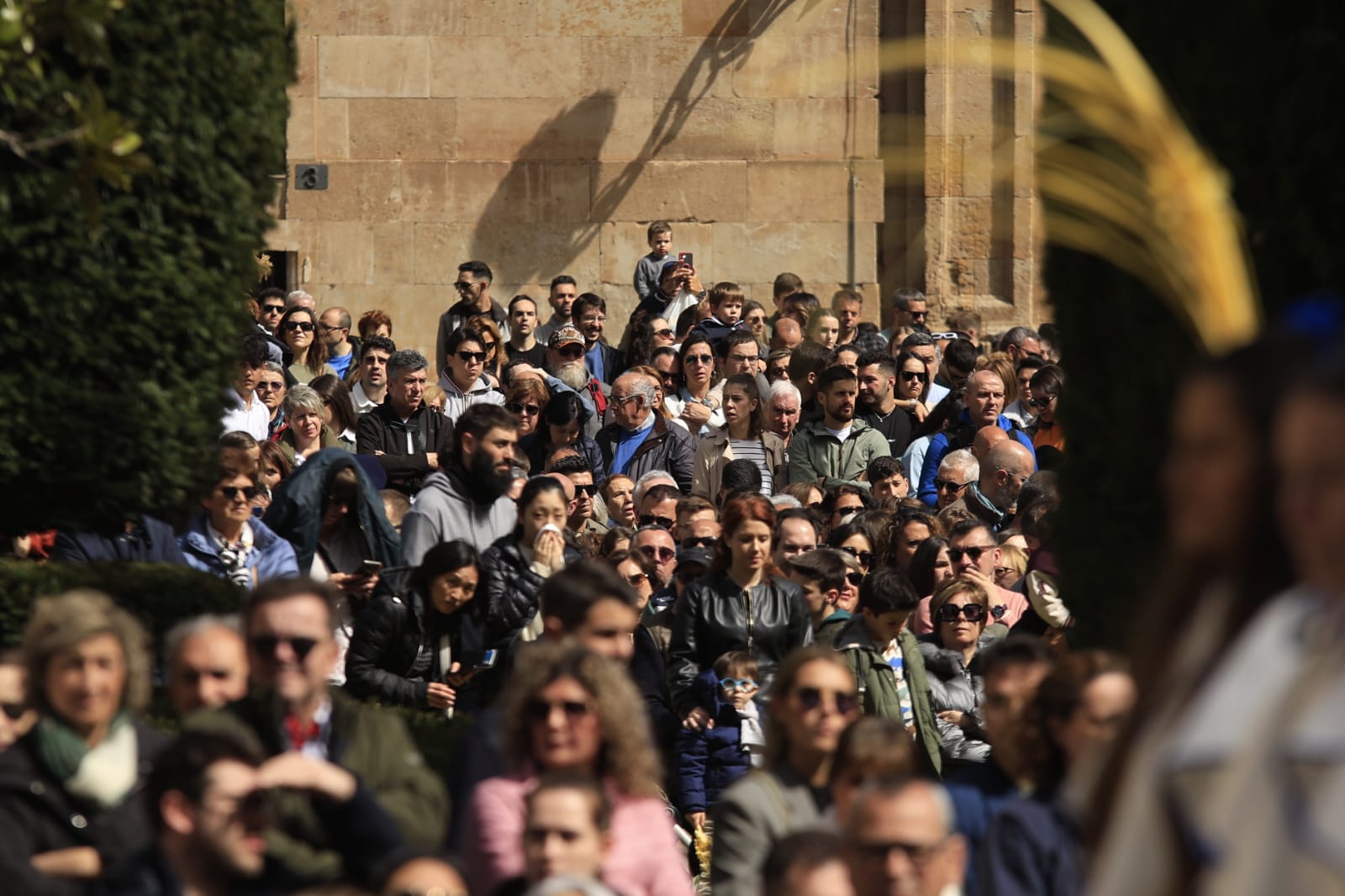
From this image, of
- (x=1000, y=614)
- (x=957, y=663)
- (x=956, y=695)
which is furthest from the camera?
(x=1000, y=614)

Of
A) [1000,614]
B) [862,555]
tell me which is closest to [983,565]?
[1000,614]

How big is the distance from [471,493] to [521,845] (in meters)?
4.45

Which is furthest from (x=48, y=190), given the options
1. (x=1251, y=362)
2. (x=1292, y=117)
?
(x=1251, y=362)

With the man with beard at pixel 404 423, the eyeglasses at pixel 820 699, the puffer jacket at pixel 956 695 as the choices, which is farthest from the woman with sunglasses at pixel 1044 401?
the eyeglasses at pixel 820 699

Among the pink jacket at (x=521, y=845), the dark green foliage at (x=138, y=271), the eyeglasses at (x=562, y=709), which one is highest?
the dark green foliage at (x=138, y=271)

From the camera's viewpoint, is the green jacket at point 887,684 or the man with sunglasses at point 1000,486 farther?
the man with sunglasses at point 1000,486

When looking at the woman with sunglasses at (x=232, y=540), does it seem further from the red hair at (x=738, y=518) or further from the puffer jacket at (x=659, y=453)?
the puffer jacket at (x=659, y=453)

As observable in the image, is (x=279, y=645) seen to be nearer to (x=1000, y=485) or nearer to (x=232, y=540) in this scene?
(x=232, y=540)

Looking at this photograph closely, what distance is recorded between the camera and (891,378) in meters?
14.2

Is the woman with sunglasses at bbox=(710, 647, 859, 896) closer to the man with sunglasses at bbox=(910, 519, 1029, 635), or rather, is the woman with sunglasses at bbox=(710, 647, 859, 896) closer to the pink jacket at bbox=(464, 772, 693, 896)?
the pink jacket at bbox=(464, 772, 693, 896)

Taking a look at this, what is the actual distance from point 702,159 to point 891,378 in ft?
21.7

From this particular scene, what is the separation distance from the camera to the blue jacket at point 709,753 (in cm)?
879

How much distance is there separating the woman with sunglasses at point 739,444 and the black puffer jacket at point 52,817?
23.0ft

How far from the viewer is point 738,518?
909 cm
